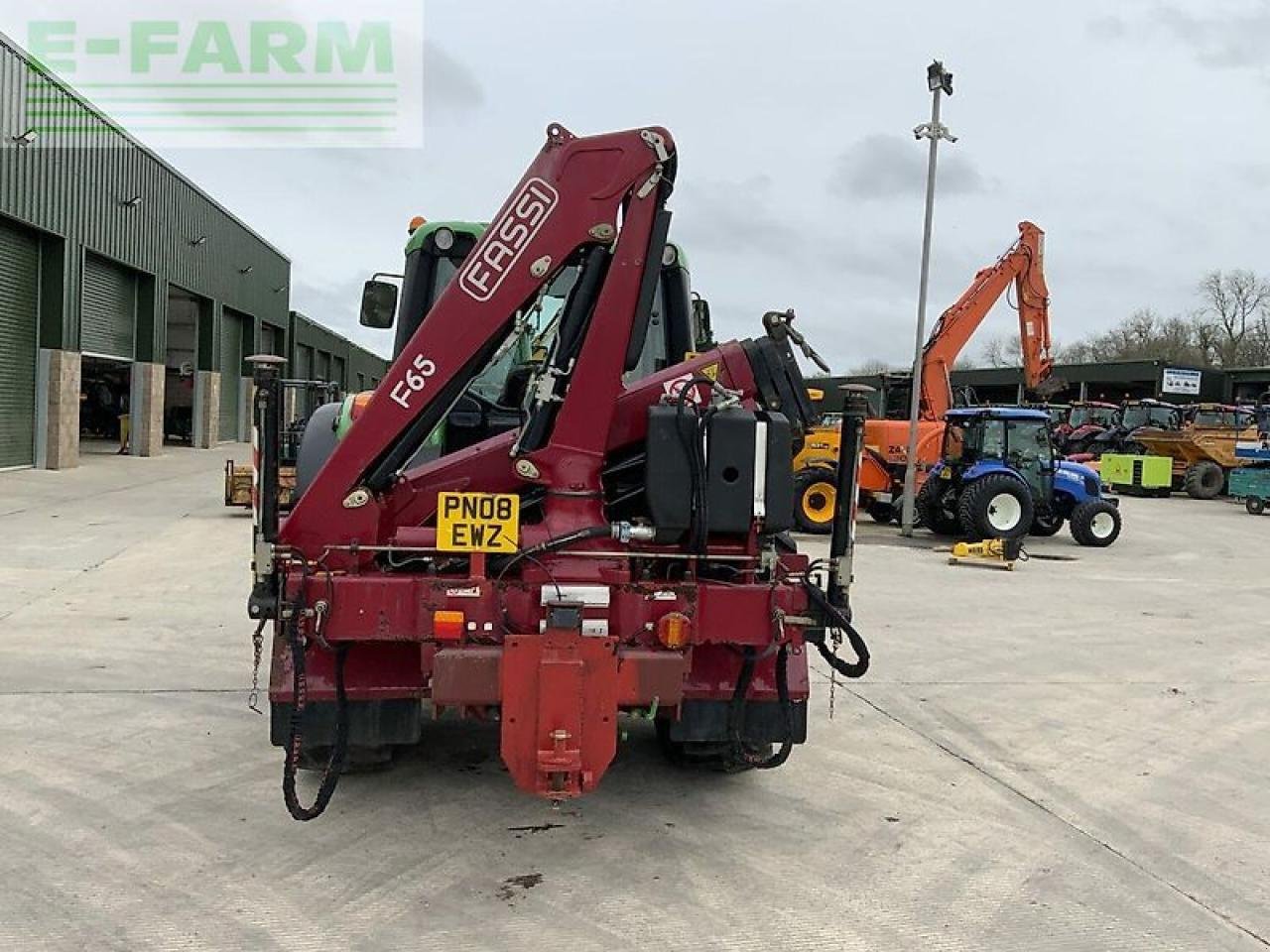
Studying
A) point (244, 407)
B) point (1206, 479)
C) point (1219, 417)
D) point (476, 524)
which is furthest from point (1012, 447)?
point (244, 407)

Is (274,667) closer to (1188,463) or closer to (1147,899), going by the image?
(1147,899)

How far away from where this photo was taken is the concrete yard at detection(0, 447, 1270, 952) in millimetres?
3334

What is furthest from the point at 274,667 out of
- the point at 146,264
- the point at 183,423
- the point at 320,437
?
the point at 183,423

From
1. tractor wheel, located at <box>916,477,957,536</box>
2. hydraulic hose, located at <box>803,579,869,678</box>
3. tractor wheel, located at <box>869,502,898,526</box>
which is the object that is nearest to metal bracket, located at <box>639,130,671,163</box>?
hydraulic hose, located at <box>803,579,869,678</box>

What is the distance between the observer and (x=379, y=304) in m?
5.16

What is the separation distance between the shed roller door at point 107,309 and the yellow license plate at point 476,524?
69.6 ft

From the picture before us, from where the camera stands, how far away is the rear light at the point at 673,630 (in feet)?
12.1

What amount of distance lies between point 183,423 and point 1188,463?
30.2 meters

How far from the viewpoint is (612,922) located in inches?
131

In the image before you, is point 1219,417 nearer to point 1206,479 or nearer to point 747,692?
point 1206,479

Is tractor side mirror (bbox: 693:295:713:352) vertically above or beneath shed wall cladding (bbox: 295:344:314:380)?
beneath

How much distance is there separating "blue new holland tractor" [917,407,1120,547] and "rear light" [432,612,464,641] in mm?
11677

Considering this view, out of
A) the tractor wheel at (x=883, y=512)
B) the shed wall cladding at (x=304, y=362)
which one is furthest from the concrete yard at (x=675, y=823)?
the shed wall cladding at (x=304, y=362)

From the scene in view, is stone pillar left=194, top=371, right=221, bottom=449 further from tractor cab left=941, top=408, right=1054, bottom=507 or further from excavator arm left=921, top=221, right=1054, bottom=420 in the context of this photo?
tractor cab left=941, top=408, right=1054, bottom=507
